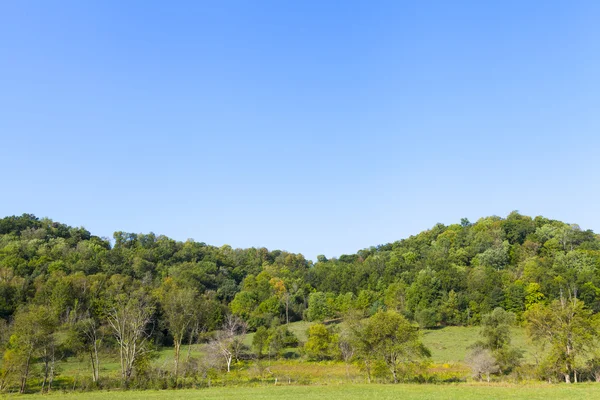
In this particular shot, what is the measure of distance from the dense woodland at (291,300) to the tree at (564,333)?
0.37ft

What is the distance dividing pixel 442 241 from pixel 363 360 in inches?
4798

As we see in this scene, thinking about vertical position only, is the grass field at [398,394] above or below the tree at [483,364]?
above

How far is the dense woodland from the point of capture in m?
44.6

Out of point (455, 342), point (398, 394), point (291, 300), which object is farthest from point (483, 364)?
point (291, 300)

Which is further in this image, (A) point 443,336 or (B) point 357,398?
(A) point 443,336

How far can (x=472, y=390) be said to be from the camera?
33938 millimetres

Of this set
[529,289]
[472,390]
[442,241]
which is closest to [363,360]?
[472,390]

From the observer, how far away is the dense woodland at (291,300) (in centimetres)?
4462

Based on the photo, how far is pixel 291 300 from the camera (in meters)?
126

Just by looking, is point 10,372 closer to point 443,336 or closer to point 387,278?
point 443,336

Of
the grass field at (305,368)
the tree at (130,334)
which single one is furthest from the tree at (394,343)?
the tree at (130,334)

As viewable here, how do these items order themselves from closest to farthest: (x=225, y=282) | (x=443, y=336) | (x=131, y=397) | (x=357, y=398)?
(x=357, y=398)
(x=131, y=397)
(x=443, y=336)
(x=225, y=282)

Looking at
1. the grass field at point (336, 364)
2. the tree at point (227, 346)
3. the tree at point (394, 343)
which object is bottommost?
the grass field at point (336, 364)

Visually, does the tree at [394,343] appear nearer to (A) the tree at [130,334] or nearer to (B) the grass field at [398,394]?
(B) the grass field at [398,394]
